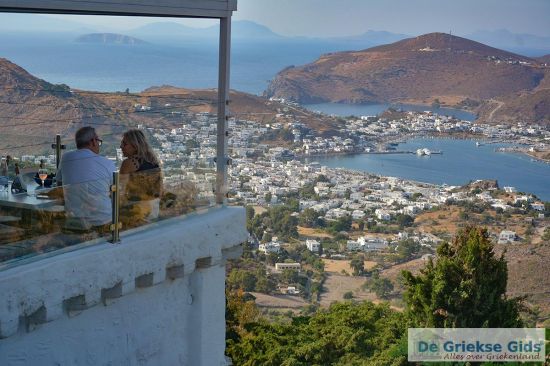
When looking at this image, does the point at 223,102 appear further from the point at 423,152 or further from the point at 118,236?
the point at 423,152

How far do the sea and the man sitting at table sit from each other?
0.71 metres

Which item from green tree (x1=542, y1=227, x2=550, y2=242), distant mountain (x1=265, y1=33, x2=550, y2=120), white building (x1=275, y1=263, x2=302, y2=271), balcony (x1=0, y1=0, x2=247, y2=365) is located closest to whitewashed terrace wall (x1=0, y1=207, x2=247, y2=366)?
balcony (x1=0, y1=0, x2=247, y2=365)

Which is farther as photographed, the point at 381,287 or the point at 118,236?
the point at 381,287

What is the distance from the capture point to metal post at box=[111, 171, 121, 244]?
4660 mm

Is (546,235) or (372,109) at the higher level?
(372,109)

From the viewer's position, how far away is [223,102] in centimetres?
Answer: 589

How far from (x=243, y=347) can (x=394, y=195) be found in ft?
103

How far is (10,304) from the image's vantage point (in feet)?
12.8

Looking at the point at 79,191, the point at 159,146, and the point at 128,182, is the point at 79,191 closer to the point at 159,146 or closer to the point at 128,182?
the point at 128,182

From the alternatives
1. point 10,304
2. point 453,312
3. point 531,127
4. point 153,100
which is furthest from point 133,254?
point 531,127

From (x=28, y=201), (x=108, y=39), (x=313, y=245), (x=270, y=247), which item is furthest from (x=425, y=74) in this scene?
(x=28, y=201)

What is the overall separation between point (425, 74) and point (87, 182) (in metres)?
71.0

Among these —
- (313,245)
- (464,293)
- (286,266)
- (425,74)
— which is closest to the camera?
(464,293)

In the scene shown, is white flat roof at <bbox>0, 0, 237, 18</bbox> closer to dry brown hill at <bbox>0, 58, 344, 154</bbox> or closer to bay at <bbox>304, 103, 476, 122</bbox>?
dry brown hill at <bbox>0, 58, 344, 154</bbox>
